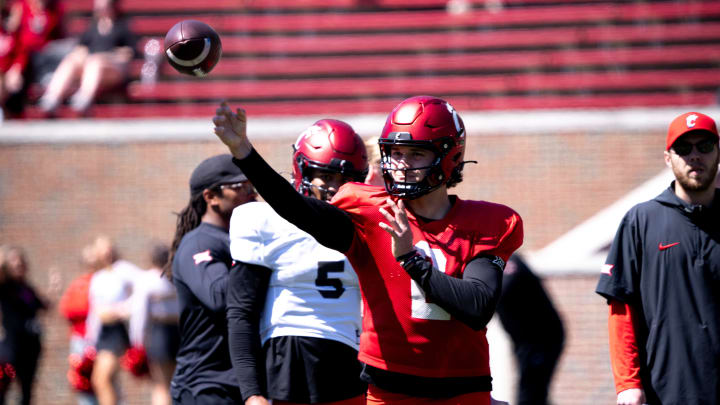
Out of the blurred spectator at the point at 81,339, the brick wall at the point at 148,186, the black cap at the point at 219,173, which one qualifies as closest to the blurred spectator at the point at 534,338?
the black cap at the point at 219,173

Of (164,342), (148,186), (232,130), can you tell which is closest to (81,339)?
(164,342)

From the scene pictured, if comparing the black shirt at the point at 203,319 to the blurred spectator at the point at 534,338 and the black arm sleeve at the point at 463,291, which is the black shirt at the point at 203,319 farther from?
the blurred spectator at the point at 534,338

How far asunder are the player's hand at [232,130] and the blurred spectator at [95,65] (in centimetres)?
925

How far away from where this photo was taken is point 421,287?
2787mm

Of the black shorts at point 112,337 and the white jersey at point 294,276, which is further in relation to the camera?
the black shorts at point 112,337

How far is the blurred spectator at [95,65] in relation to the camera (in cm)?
1145

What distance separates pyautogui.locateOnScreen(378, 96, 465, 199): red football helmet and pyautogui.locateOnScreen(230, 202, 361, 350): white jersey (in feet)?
2.04

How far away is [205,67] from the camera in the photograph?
299 cm

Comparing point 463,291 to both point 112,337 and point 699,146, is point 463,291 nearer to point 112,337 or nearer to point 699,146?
point 699,146

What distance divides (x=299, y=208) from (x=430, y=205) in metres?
0.51

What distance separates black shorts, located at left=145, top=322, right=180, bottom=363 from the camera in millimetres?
7605

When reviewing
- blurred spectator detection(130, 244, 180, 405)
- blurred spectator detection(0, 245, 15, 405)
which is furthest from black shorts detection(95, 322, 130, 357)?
blurred spectator detection(0, 245, 15, 405)

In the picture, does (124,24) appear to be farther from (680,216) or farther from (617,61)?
(680,216)

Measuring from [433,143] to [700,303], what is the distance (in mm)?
1527
